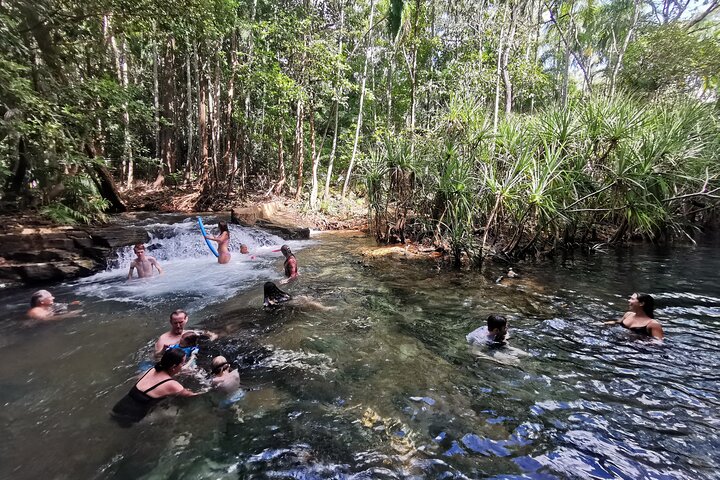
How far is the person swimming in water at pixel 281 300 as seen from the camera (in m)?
6.52

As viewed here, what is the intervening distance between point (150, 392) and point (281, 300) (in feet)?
10.2

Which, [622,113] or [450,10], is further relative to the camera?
[450,10]

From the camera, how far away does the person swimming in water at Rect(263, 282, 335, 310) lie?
652cm

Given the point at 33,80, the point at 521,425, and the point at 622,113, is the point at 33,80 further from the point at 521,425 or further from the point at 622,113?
the point at 622,113

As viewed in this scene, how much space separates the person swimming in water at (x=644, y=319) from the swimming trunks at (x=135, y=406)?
6.06m

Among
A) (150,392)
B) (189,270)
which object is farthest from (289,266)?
(150,392)

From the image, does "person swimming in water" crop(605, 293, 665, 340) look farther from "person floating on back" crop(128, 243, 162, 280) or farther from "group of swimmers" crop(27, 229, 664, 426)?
"person floating on back" crop(128, 243, 162, 280)

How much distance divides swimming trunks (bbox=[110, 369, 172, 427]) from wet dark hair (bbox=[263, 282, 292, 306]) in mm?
2710

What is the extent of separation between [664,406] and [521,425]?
1.54 m

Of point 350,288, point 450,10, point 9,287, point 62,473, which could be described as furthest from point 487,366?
Answer: point 450,10

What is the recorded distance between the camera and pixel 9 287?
8156 millimetres

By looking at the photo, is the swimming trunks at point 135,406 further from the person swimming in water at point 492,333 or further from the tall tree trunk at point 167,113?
the tall tree trunk at point 167,113

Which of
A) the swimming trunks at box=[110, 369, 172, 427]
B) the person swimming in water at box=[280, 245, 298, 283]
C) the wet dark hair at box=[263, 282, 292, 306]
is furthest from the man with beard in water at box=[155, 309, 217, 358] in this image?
the person swimming in water at box=[280, 245, 298, 283]

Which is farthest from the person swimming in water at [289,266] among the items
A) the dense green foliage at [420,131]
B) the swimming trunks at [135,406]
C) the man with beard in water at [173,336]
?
the swimming trunks at [135,406]
